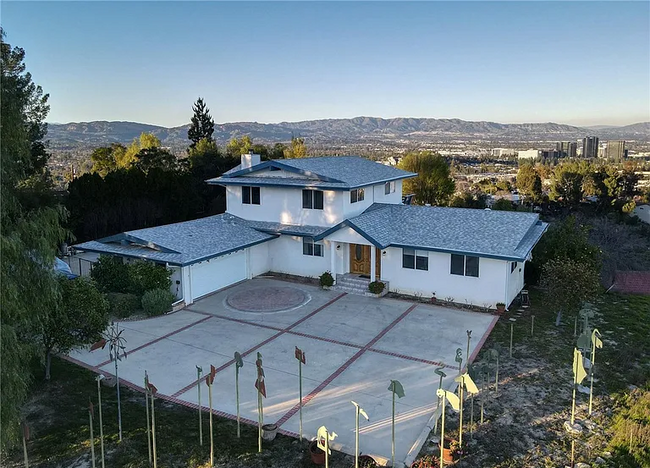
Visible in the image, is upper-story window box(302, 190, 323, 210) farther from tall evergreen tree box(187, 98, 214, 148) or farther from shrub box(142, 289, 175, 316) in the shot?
tall evergreen tree box(187, 98, 214, 148)

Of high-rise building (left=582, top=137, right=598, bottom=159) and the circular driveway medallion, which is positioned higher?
high-rise building (left=582, top=137, right=598, bottom=159)

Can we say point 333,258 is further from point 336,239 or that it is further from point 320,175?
point 320,175

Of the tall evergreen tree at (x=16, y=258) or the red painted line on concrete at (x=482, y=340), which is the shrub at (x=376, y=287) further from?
the tall evergreen tree at (x=16, y=258)

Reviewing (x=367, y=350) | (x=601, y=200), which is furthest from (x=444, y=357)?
(x=601, y=200)

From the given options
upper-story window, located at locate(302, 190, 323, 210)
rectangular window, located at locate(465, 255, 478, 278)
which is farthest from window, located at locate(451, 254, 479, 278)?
upper-story window, located at locate(302, 190, 323, 210)

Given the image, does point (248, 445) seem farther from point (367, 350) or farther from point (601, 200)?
point (601, 200)
